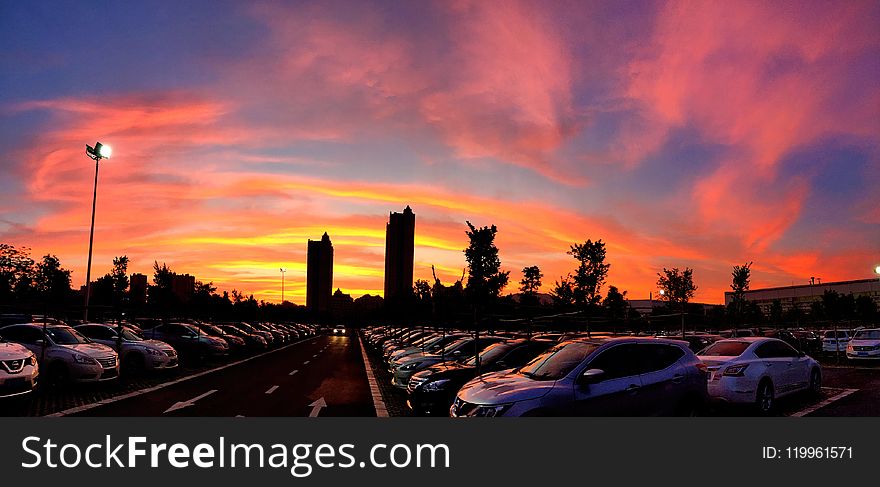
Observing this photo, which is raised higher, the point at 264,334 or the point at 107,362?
the point at 107,362

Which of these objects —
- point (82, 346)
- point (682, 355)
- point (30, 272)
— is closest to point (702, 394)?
point (682, 355)

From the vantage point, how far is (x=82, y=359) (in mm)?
16344

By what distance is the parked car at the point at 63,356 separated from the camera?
642 inches

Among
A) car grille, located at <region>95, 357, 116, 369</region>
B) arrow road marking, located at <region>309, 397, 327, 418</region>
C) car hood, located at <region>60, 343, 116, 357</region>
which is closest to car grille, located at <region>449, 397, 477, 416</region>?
arrow road marking, located at <region>309, 397, 327, 418</region>

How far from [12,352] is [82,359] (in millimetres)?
3630

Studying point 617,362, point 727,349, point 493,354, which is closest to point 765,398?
point 727,349

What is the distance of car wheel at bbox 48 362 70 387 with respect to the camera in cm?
1633

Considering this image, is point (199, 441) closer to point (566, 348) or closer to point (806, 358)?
point (566, 348)

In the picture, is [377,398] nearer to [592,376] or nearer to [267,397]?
[267,397]

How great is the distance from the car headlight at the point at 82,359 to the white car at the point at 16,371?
10.1 ft

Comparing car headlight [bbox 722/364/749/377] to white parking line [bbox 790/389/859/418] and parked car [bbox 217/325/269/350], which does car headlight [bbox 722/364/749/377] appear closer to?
white parking line [bbox 790/389/859/418]

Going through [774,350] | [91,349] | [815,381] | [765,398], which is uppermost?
[774,350]

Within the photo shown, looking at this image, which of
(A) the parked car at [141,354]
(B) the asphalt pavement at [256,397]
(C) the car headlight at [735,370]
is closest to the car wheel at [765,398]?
(C) the car headlight at [735,370]

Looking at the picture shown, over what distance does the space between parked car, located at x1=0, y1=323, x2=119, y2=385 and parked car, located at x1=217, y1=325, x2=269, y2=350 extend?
2223 cm
